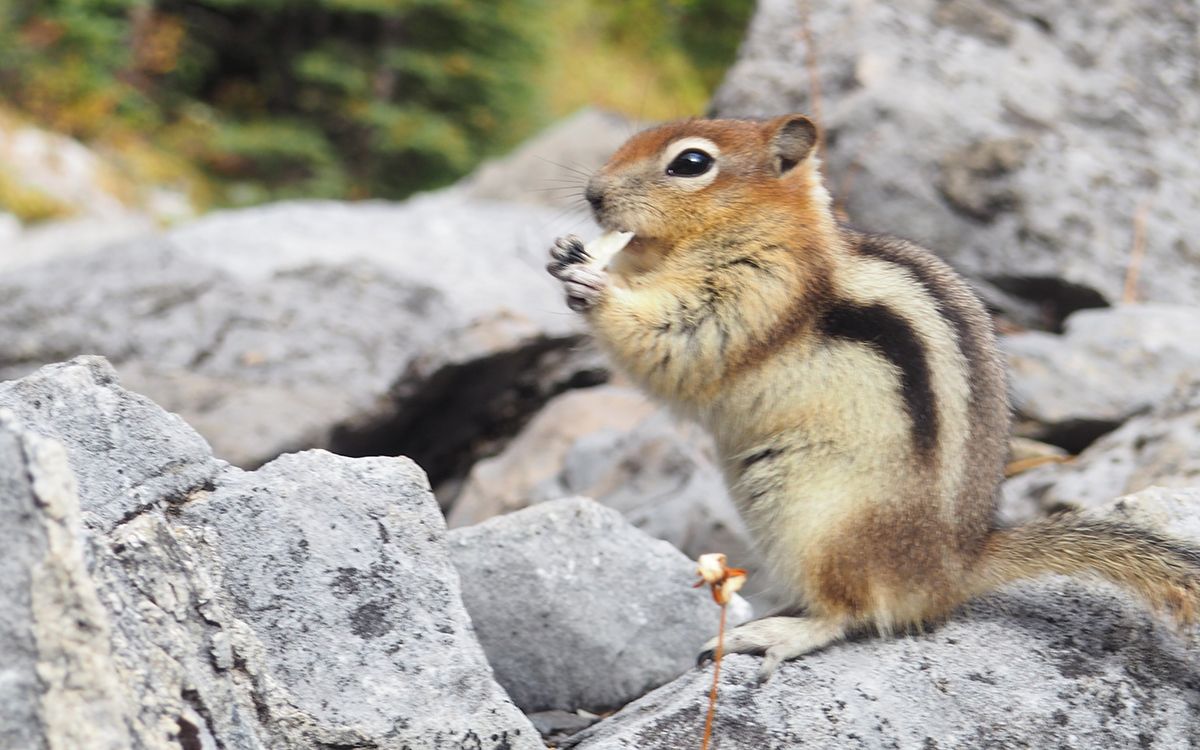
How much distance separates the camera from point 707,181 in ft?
11.4

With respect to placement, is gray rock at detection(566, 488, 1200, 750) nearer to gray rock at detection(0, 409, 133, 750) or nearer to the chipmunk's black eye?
gray rock at detection(0, 409, 133, 750)

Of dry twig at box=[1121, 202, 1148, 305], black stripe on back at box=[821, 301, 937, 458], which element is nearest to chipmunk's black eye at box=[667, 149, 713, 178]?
black stripe on back at box=[821, 301, 937, 458]

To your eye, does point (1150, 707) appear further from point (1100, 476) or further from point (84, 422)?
point (84, 422)

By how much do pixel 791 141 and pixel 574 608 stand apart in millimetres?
1446

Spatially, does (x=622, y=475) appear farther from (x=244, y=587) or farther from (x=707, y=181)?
(x=244, y=587)

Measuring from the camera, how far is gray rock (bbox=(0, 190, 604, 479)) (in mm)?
5148

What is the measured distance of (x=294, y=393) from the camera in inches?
206

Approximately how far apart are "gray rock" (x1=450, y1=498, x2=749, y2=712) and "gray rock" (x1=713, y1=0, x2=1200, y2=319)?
A: 3.19 metres

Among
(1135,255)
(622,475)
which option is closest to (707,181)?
(622,475)

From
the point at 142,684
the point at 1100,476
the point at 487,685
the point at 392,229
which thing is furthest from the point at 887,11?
the point at 142,684

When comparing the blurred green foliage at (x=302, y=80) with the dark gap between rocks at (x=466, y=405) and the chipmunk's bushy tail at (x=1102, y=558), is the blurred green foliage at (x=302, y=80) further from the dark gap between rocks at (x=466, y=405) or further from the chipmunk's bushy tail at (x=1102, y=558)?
the chipmunk's bushy tail at (x=1102, y=558)

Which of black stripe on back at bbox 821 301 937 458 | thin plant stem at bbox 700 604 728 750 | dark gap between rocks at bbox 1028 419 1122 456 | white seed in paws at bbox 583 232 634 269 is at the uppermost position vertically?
black stripe on back at bbox 821 301 937 458

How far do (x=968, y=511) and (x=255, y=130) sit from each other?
11.9 m

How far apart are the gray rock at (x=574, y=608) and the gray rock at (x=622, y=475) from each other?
65cm
